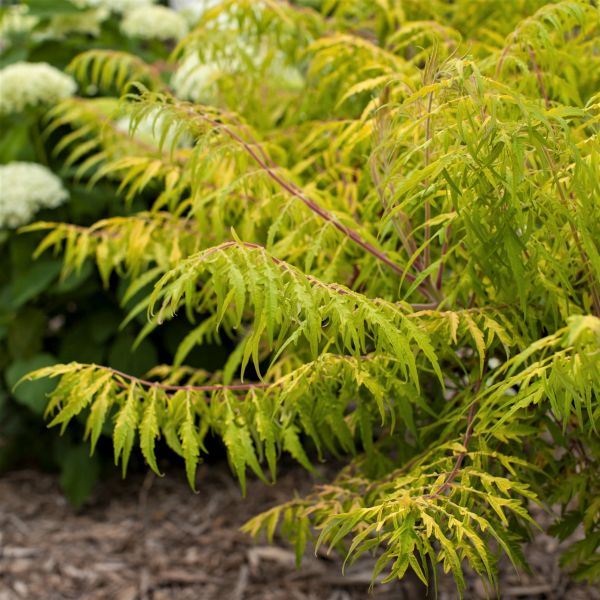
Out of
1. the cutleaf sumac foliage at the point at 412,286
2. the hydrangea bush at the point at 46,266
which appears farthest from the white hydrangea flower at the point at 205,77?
the cutleaf sumac foliage at the point at 412,286

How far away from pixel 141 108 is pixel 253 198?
15.4 inches

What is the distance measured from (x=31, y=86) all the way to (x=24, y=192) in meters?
0.35

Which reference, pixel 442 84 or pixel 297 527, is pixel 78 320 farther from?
pixel 442 84

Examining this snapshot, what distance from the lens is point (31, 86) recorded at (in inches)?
103

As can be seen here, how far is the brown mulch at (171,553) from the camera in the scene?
2.38 metres

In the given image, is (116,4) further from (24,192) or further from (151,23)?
(24,192)

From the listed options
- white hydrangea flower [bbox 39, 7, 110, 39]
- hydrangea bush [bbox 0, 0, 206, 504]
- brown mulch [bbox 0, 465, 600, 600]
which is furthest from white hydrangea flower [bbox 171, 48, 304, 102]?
brown mulch [bbox 0, 465, 600, 600]

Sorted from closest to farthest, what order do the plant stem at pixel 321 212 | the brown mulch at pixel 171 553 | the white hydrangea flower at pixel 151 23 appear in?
the plant stem at pixel 321 212 < the brown mulch at pixel 171 553 < the white hydrangea flower at pixel 151 23

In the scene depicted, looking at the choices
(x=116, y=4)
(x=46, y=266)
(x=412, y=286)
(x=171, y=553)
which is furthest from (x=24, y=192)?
(x=412, y=286)

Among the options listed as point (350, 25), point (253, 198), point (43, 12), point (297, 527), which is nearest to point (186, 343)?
point (253, 198)

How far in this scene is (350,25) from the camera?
2.32m

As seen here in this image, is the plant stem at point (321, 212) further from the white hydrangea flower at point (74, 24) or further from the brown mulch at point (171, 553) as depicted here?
the white hydrangea flower at point (74, 24)

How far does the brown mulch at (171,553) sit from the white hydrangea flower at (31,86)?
1.39 metres

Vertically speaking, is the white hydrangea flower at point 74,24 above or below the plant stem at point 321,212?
below
